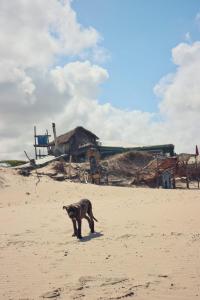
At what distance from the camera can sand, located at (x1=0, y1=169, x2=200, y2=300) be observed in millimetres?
7062

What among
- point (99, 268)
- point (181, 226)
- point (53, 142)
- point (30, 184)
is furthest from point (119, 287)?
point (53, 142)

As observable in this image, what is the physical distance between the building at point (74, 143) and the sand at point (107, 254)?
3681 centimetres

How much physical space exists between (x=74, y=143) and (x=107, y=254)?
49.1 m

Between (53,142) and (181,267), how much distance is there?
5461cm

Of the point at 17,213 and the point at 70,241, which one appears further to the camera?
the point at 17,213

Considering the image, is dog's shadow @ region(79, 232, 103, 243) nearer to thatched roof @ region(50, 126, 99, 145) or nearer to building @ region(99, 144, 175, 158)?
building @ region(99, 144, 175, 158)

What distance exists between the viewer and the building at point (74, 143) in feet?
184

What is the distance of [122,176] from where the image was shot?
43344 millimetres

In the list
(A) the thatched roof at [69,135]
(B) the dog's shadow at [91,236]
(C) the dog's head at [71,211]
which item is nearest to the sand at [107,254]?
(B) the dog's shadow at [91,236]

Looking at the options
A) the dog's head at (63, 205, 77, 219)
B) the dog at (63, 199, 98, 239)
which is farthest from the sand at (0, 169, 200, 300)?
the dog's head at (63, 205, 77, 219)

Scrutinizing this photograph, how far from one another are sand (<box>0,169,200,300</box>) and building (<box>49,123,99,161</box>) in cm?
3681

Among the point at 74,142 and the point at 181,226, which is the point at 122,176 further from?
the point at 181,226

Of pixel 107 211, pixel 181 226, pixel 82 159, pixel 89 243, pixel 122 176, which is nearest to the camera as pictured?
pixel 89 243

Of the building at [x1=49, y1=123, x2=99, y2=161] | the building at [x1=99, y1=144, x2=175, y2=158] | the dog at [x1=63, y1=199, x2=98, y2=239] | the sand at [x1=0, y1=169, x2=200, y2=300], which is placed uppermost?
the building at [x1=49, y1=123, x2=99, y2=161]
